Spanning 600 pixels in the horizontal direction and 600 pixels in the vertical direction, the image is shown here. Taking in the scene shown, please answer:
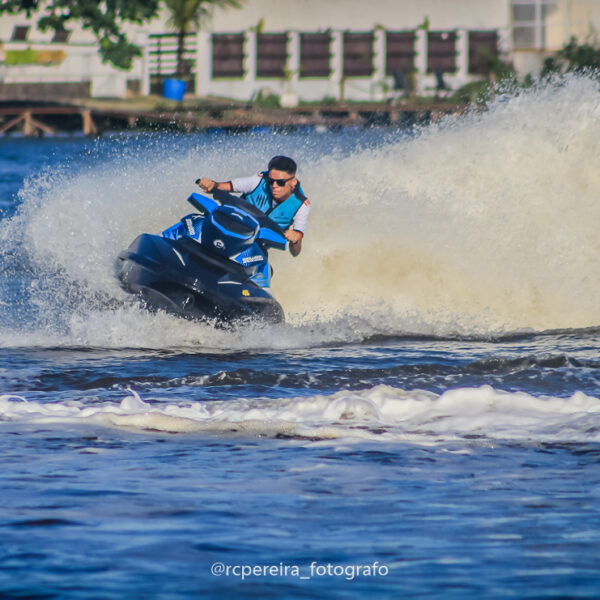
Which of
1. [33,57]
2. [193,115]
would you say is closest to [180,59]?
[33,57]

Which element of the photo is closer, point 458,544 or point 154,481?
point 458,544

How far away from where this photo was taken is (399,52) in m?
50.8

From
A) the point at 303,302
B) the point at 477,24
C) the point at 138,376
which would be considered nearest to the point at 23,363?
the point at 138,376

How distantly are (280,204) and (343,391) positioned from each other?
2.76 metres

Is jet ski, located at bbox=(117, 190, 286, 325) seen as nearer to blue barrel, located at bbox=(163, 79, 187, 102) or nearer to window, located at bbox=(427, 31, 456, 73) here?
blue barrel, located at bbox=(163, 79, 187, 102)

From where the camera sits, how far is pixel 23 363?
870 cm

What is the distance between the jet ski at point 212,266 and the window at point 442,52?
41.6 meters

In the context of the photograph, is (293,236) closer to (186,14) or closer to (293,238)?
(293,238)

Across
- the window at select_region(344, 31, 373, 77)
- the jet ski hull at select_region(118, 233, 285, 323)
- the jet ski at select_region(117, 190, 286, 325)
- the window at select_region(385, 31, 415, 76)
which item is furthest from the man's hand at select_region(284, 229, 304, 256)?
the window at select_region(344, 31, 373, 77)

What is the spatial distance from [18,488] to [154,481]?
0.59 meters

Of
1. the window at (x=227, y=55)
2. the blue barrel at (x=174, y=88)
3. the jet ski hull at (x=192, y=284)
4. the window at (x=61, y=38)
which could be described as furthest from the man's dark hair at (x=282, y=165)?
the window at (x=61, y=38)

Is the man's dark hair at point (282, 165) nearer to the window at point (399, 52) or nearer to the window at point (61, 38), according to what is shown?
the window at point (399, 52)

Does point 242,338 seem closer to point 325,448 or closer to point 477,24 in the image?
point 325,448

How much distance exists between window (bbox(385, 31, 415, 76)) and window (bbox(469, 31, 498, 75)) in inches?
94.6
